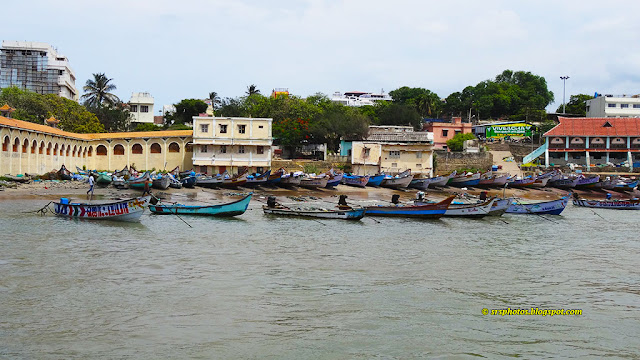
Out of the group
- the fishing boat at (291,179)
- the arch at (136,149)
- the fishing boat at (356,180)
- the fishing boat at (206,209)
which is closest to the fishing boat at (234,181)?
the fishing boat at (291,179)

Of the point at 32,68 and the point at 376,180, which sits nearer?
the point at 376,180

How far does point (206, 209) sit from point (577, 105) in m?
62.5

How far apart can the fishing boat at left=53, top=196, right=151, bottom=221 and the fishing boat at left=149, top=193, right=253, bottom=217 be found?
2.08 m

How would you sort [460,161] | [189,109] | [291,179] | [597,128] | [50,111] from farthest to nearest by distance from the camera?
[189,109]
[597,128]
[460,161]
[50,111]
[291,179]

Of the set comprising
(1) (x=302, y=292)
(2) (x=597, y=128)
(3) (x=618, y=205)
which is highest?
(2) (x=597, y=128)

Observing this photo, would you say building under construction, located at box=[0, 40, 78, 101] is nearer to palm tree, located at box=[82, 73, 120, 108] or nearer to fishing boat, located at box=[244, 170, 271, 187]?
palm tree, located at box=[82, 73, 120, 108]

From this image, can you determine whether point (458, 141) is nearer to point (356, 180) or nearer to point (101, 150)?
point (356, 180)

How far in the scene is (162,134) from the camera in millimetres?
46250

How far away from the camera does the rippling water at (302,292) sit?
999cm

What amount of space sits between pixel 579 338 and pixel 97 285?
378 inches

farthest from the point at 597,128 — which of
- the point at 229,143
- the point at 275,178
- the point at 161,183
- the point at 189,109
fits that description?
the point at 189,109

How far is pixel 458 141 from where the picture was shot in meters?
58.3

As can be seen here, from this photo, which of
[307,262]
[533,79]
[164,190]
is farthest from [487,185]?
[533,79]

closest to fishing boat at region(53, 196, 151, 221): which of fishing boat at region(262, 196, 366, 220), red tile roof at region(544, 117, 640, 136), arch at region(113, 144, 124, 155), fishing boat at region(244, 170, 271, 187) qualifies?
fishing boat at region(262, 196, 366, 220)
